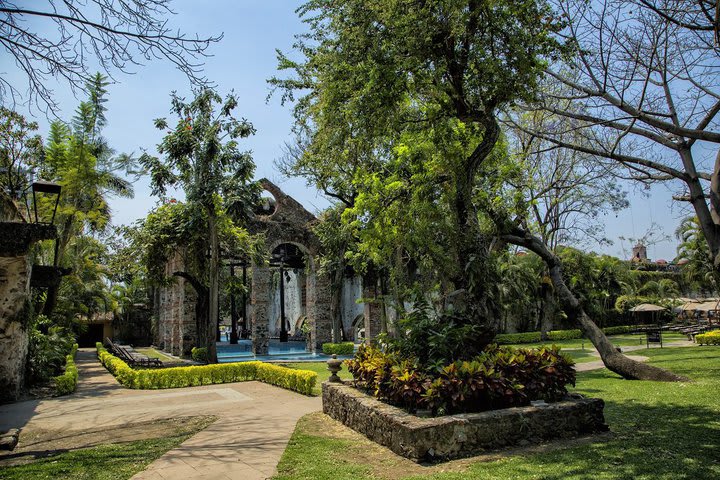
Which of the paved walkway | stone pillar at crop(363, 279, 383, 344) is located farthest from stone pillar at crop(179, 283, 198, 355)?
stone pillar at crop(363, 279, 383, 344)

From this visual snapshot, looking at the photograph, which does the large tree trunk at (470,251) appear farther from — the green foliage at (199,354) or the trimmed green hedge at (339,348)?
the trimmed green hedge at (339,348)

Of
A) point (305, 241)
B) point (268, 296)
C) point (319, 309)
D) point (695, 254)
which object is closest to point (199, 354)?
point (268, 296)

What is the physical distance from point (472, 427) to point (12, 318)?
1047 cm

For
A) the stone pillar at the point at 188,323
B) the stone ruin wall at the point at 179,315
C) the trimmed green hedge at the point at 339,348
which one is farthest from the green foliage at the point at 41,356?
the trimmed green hedge at the point at 339,348

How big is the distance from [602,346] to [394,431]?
8179mm

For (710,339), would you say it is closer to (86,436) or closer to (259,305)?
(259,305)

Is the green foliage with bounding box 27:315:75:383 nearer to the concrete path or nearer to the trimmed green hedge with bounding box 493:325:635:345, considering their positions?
the concrete path

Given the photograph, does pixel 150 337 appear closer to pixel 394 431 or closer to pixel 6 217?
pixel 6 217

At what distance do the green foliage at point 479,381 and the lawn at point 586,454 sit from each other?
2.53 ft

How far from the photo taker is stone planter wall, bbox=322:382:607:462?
19.7 ft

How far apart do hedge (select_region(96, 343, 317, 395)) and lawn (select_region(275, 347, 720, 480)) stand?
4.52 metres

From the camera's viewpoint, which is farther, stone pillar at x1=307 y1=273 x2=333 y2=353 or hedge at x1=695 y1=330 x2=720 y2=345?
stone pillar at x1=307 y1=273 x2=333 y2=353

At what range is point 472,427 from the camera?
616cm

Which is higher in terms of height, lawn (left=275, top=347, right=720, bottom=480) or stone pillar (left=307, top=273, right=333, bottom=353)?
stone pillar (left=307, top=273, right=333, bottom=353)
